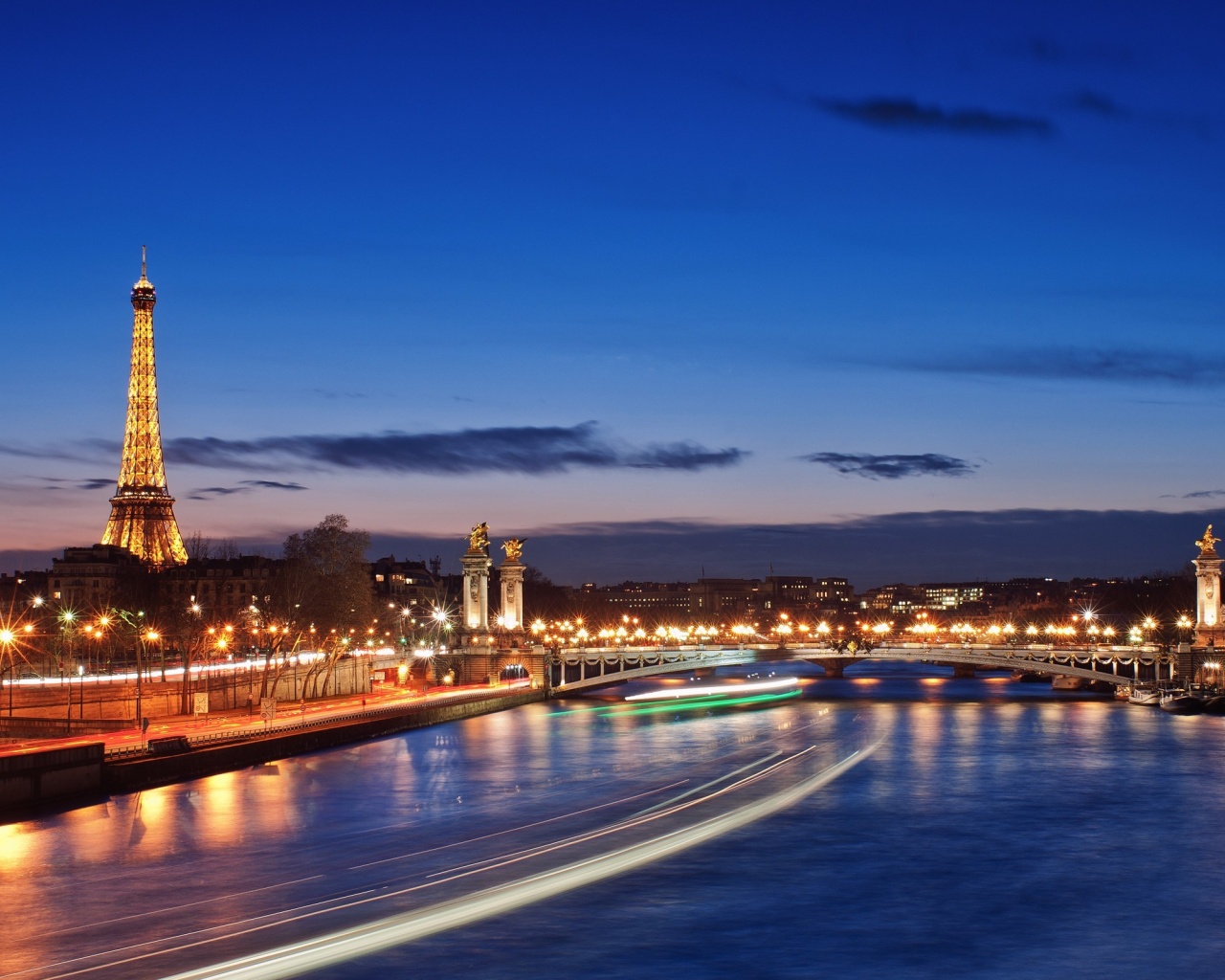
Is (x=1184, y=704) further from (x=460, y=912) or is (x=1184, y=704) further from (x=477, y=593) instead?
(x=460, y=912)

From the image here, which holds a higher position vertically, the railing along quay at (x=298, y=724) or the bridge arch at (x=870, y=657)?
the bridge arch at (x=870, y=657)

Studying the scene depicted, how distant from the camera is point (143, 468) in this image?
308 ft

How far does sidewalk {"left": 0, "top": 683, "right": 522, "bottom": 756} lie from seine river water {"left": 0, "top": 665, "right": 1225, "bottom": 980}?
3.01 m

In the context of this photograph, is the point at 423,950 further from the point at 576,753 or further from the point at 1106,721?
the point at 1106,721

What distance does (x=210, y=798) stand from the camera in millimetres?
34812

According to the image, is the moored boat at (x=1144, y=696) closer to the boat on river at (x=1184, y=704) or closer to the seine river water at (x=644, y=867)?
the boat on river at (x=1184, y=704)

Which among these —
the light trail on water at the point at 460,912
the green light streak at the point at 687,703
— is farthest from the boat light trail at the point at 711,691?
the light trail on water at the point at 460,912

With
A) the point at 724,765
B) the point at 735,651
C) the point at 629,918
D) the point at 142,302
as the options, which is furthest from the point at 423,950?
the point at 142,302

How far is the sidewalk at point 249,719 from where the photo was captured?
38.4 m

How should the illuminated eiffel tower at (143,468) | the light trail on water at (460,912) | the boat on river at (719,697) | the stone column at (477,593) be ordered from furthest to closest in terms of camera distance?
the illuminated eiffel tower at (143,468) → the stone column at (477,593) → the boat on river at (719,697) → the light trail on water at (460,912)

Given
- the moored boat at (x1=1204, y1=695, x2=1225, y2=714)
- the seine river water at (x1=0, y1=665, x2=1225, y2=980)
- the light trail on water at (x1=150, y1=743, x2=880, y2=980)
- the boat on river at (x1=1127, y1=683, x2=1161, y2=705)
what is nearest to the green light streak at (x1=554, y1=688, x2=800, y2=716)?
the boat on river at (x1=1127, y1=683, x2=1161, y2=705)

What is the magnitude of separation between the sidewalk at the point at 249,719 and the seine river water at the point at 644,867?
3006 mm

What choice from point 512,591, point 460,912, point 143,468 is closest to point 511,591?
point 512,591

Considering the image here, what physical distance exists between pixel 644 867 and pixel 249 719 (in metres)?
25.5
